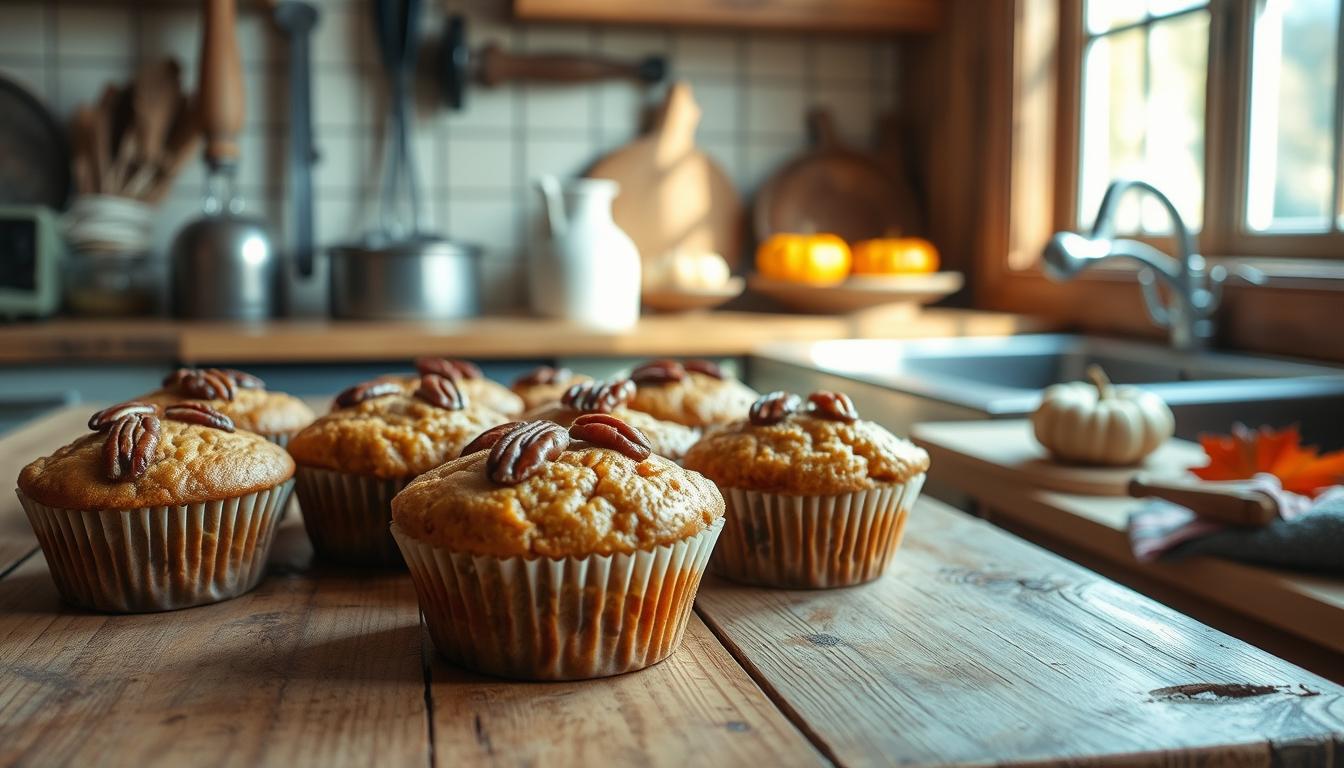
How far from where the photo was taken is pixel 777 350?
246cm

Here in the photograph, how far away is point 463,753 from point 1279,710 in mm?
449

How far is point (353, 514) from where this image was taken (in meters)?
0.98

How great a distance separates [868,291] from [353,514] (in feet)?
6.29

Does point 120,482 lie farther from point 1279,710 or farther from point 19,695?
point 1279,710

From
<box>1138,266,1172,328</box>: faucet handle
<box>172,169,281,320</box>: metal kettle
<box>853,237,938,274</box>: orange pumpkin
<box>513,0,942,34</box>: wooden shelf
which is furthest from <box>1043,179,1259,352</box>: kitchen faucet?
<box>172,169,281,320</box>: metal kettle

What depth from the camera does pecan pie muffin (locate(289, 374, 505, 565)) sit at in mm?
983

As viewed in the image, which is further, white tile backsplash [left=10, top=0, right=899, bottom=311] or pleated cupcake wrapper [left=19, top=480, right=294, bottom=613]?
white tile backsplash [left=10, top=0, right=899, bottom=311]

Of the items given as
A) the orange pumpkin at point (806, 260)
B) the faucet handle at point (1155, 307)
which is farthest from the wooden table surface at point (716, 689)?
the orange pumpkin at point (806, 260)

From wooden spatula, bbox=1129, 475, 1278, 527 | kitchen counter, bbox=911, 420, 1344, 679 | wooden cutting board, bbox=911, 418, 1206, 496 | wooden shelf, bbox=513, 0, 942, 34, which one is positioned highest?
wooden shelf, bbox=513, 0, 942, 34

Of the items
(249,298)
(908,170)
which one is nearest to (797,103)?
(908,170)

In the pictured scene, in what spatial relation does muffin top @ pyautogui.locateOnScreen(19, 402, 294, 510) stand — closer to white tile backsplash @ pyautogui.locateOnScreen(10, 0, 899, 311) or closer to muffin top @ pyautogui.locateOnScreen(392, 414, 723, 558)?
muffin top @ pyautogui.locateOnScreen(392, 414, 723, 558)

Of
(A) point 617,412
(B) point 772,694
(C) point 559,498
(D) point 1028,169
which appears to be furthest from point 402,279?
(B) point 772,694

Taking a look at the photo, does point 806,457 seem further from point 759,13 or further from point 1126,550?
point 759,13

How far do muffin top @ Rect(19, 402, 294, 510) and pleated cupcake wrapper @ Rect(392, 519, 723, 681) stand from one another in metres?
0.20
